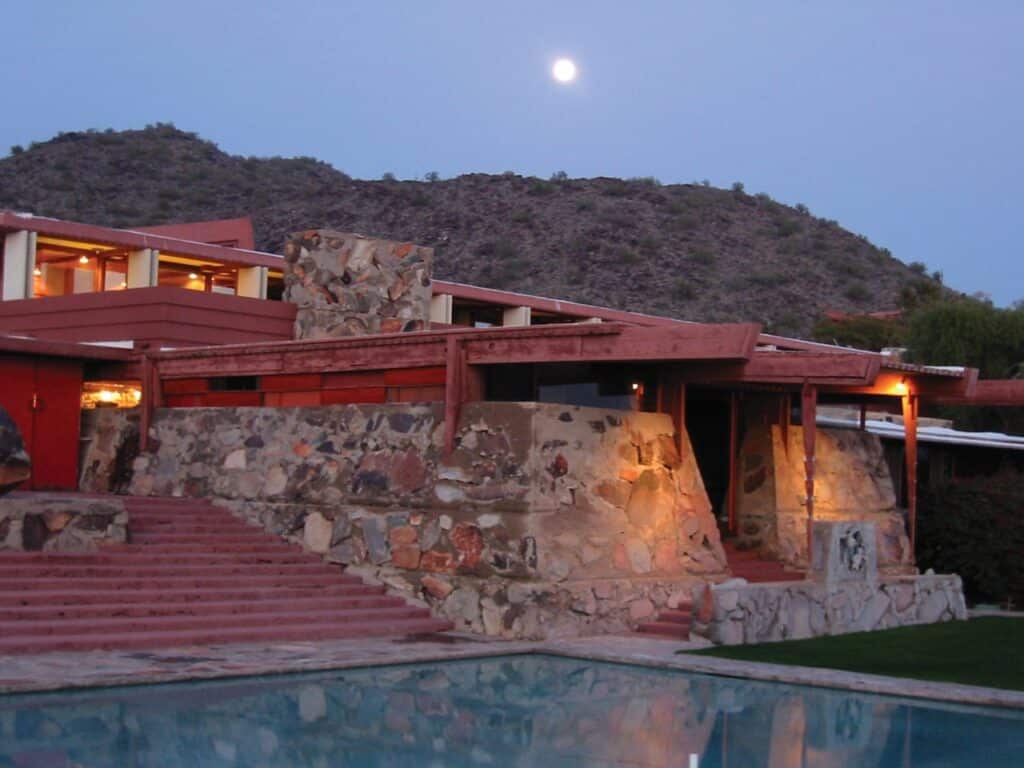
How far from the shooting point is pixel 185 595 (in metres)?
15.8

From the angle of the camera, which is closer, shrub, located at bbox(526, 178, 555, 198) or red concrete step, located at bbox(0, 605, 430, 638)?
red concrete step, located at bbox(0, 605, 430, 638)

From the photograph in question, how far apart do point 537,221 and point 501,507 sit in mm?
50208

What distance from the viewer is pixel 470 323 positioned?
1356 inches

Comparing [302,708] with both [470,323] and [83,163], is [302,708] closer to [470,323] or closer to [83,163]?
[470,323]

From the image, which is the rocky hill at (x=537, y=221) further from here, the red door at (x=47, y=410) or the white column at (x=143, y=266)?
the red door at (x=47, y=410)

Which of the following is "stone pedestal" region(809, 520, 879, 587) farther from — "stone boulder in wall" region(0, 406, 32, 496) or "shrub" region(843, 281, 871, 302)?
"shrub" region(843, 281, 871, 302)

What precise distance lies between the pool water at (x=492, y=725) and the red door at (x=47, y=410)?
8731 millimetres

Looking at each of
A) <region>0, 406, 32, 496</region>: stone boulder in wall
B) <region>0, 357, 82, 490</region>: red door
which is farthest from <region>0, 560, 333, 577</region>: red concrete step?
<region>0, 357, 82, 490</region>: red door

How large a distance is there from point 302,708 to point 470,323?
23.4 meters

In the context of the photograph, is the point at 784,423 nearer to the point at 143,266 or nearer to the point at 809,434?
the point at 809,434

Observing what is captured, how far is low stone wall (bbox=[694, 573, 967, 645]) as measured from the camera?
1596 cm

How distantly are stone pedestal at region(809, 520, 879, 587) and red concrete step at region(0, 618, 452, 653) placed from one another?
14.6 feet

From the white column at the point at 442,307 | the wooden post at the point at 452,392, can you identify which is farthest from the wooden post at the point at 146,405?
the white column at the point at 442,307

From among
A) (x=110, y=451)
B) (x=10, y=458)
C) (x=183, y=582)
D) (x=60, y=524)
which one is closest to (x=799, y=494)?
(x=183, y=582)
